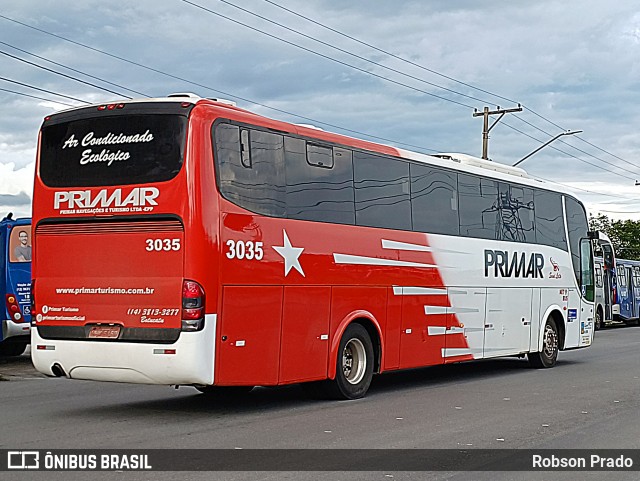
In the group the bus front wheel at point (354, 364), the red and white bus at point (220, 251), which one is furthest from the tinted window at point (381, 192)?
the bus front wheel at point (354, 364)

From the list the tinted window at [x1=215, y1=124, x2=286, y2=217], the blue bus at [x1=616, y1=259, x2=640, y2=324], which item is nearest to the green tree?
the blue bus at [x1=616, y1=259, x2=640, y2=324]

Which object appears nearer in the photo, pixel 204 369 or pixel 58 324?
pixel 204 369

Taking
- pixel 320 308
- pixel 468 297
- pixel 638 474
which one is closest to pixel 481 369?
pixel 468 297

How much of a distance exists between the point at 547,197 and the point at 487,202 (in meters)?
2.72

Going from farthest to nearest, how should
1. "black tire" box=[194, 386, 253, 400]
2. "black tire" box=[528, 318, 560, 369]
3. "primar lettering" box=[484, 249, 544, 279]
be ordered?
"black tire" box=[528, 318, 560, 369], "primar lettering" box=[484, 249, 544, 279], "black tire" box=[194, 386, 253, 400]

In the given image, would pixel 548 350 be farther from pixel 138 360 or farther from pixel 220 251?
pixel 138 360

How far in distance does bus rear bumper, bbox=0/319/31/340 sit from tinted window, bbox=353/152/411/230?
26.8ft

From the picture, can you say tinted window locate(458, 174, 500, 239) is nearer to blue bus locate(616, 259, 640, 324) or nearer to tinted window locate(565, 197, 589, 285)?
tinted window locate(565, 197, 589, 285)

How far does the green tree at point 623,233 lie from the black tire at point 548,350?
55226 millimetres

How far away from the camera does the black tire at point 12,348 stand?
19.6 m

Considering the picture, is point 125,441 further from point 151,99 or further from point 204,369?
point 151,99

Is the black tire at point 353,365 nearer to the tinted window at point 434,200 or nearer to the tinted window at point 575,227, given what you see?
the tinted window at point 434,200

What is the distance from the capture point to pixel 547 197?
18.7 meters

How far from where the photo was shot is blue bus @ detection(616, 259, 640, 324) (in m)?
40.4
